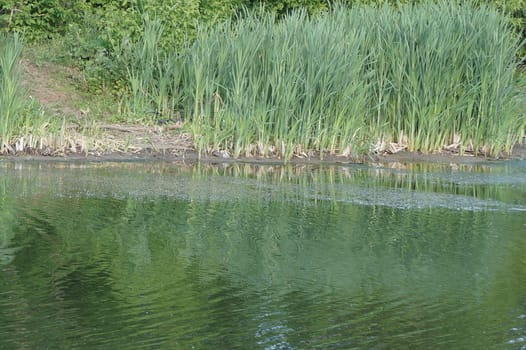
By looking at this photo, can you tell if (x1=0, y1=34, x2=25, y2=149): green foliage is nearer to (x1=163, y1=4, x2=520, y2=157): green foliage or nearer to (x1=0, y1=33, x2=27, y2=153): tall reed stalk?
(x1=0, y1=33, x2=27, y2=153): tall reed stalk

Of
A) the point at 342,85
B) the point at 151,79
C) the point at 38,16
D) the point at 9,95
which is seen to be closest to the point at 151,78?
the point at 151,79

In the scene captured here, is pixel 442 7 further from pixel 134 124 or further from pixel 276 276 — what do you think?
pixel 276 276

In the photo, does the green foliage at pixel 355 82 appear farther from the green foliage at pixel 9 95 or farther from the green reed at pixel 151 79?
the green foliage at pixel 9 95

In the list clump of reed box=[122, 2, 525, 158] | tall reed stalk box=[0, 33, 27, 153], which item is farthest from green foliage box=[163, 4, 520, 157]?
tall reed stalk box=[0, 33, 27, 153]

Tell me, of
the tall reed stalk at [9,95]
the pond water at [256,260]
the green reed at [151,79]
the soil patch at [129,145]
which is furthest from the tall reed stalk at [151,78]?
the pond water at [256,260]

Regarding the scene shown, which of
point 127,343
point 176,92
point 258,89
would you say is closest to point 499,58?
point 258,89

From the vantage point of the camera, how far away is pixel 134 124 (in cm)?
1538

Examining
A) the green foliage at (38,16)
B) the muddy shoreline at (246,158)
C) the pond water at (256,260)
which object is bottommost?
the pond water at (256,260)

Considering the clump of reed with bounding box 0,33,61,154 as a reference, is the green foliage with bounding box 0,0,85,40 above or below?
above

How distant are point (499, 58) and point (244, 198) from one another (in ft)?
18.6

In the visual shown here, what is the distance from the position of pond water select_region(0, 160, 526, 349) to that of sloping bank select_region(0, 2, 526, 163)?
155 centimetres

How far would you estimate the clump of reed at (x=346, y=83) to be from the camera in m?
14.2

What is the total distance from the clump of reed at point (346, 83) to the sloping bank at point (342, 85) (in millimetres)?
17

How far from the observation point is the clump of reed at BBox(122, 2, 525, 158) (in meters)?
14.2
